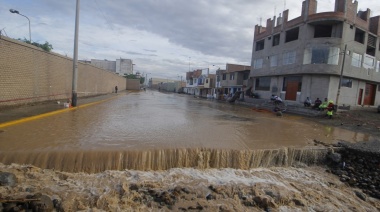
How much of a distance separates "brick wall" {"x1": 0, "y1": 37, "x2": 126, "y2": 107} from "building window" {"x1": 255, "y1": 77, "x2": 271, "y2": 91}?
2449cm

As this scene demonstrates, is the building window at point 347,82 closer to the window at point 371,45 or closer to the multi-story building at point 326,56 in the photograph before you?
the multi-story building at point 326,56

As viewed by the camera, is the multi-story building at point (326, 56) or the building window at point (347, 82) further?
the building window at point (347, 82)

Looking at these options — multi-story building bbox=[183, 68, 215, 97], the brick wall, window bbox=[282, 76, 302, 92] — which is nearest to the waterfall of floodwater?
the brick wall

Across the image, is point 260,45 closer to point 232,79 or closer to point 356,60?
point 232,79

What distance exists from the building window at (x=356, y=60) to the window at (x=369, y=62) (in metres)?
0.95

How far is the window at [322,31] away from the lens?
2675 centimetres

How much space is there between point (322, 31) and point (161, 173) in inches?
1100

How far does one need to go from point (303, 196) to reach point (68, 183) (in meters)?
5.64

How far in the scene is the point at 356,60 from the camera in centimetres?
2705

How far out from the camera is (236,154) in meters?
7.46

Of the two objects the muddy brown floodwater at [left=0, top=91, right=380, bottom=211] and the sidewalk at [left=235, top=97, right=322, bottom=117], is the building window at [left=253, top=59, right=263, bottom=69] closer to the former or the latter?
the sidewalk at [left=235, top=97, right=322, bottom=117]

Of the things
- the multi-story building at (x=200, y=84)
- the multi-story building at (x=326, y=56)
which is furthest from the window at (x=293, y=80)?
the multi-story building at (x=200, y=84)

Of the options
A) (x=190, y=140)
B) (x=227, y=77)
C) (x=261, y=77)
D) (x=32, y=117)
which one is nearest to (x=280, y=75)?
(x=261, y=77)

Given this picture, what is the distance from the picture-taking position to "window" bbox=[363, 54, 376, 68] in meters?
28.1
